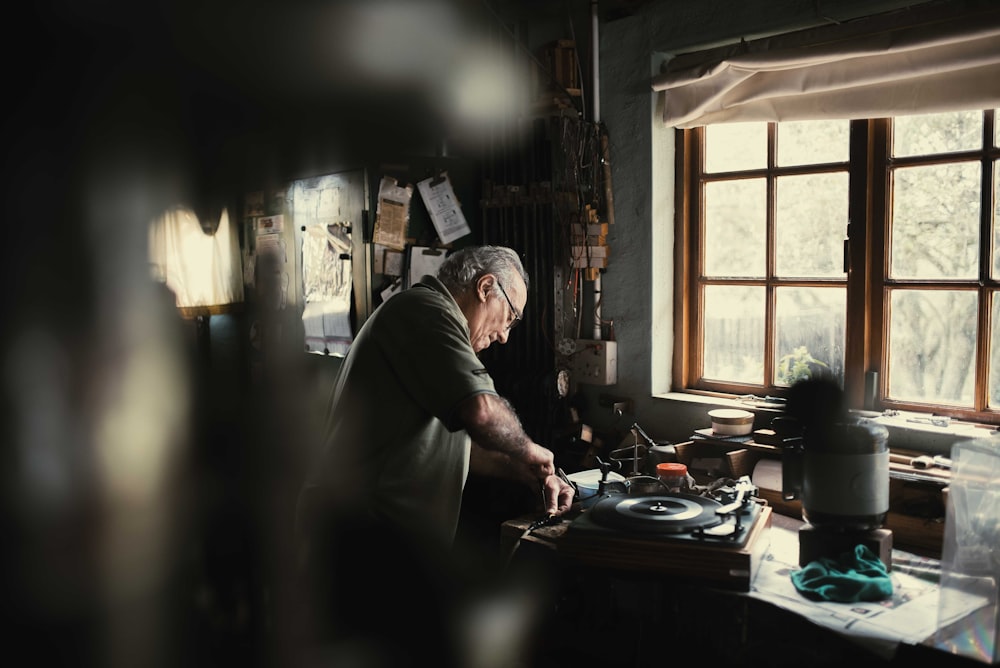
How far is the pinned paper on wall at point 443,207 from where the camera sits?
11.2ft

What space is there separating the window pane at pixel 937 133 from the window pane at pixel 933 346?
17.9 inches

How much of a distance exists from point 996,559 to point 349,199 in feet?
8.89

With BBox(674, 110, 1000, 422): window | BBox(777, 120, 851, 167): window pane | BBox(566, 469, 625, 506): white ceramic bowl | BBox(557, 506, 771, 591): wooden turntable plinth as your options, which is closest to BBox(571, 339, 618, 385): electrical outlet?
BBox(674, 110, 1000, 422): window

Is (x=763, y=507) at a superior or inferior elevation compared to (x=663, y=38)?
inferior

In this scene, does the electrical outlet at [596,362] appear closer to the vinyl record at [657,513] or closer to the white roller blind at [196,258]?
the vinyl record at [657,513]

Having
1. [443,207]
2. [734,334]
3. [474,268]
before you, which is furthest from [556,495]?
[443,207]

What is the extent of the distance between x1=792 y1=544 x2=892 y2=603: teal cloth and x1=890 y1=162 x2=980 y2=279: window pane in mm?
1087

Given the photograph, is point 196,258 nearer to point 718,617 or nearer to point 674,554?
point 674,554

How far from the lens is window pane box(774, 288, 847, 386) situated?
265 cm

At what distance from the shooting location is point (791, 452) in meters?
1.93

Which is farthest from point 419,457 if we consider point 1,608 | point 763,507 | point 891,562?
point 1,608

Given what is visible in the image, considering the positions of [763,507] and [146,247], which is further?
[763,507]

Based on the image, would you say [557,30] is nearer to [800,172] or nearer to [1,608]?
[800,172]

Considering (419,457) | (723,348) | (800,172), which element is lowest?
(419,457)
